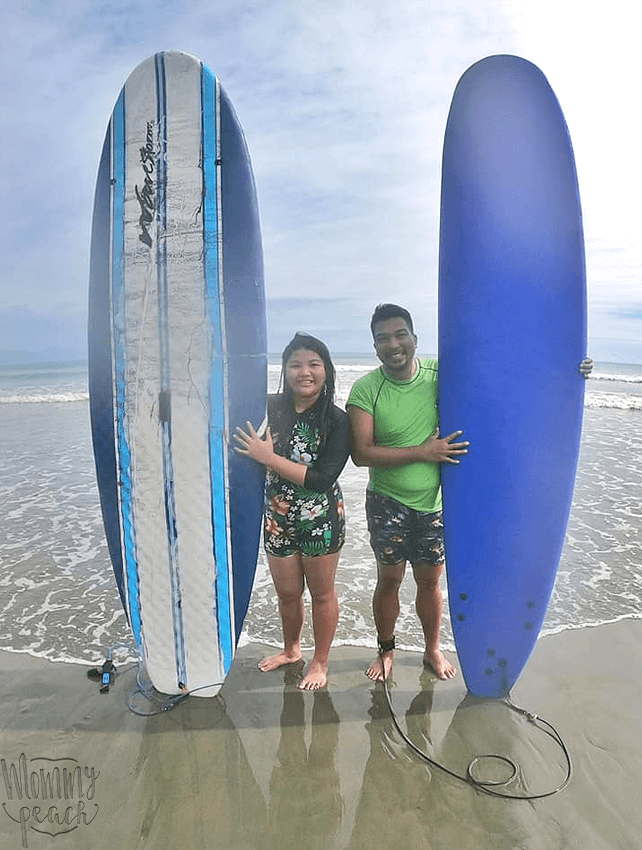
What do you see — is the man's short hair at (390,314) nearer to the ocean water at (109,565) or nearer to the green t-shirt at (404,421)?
the green t-shirt at (404,421)

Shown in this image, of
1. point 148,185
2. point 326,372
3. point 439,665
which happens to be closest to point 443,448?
point 326,372

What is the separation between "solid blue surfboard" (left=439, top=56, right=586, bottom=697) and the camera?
234 centimetres

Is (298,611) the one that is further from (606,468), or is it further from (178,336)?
(606,468)

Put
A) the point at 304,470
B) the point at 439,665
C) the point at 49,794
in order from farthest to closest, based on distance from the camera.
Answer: the point at 439,665 < the point at 304,470 < the point at 49,794

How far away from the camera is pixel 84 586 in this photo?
3582 millimetres

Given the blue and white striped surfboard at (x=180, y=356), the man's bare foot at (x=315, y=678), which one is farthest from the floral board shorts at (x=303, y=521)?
the man's bare foot at (x=315, y=678)

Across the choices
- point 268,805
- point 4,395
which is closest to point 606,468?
point 268,805

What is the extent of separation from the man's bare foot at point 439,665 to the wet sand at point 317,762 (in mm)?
40

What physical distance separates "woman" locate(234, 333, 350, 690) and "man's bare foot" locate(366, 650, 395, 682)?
28cm

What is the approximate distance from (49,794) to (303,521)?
120 centimetres

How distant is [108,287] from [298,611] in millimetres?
1587

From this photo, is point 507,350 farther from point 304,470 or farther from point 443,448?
point 304,470

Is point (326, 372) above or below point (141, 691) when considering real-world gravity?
above

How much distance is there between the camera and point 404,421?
2.31 meters
